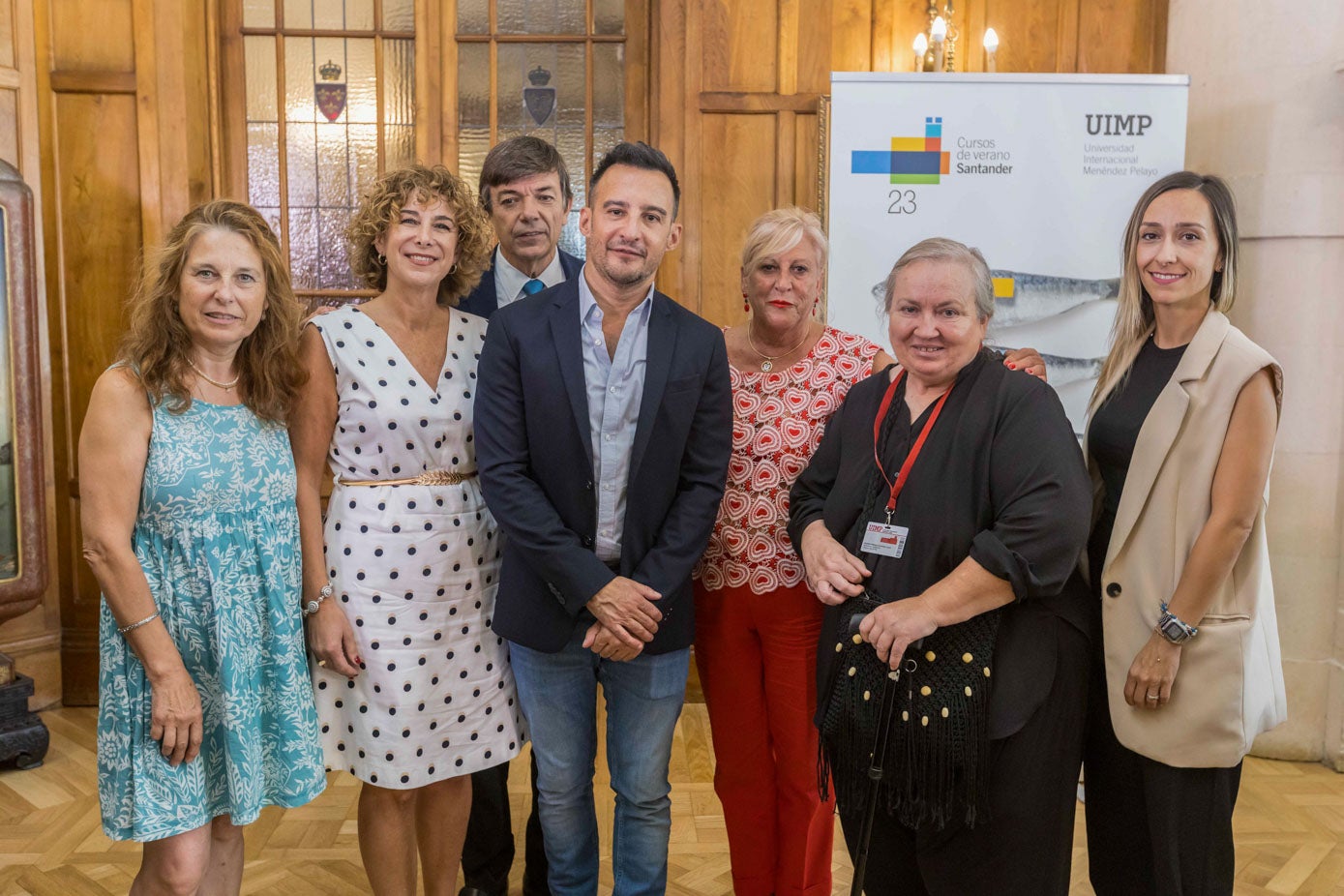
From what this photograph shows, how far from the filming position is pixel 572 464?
2008 millimetres

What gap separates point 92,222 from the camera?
4.04 metres

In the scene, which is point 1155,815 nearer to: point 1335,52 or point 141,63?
point 1335,52

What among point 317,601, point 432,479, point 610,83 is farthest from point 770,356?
point 610,83

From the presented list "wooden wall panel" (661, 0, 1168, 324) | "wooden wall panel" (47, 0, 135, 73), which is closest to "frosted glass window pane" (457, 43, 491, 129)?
"wooden wall panel" (661, 0, 1168, 324)

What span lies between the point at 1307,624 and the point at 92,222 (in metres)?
4.90

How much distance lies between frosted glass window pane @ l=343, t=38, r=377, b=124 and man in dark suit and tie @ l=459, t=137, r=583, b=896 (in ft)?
6.65

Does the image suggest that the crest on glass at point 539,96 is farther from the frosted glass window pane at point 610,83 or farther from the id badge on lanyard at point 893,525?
the id badge on lanyard at point 893,525

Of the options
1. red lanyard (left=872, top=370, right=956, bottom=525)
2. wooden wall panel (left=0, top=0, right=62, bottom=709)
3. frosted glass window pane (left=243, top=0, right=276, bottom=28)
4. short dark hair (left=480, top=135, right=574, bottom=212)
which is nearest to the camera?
red lanyard (left=872, top=370, right=956, bottom=525)

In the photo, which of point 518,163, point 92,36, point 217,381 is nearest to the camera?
point 217,381

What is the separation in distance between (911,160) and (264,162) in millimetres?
2749

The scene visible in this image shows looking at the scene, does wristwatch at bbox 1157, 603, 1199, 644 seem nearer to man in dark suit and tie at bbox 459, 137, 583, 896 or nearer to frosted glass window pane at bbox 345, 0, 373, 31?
man in dark suit and tie at bbox 459, 137, 583, 896

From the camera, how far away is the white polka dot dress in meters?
2.06

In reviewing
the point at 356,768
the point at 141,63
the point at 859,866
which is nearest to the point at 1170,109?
the point at 859,866

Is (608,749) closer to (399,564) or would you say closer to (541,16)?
(399,564)
